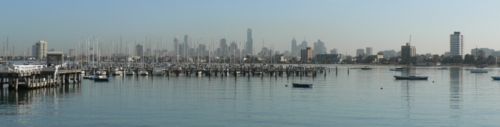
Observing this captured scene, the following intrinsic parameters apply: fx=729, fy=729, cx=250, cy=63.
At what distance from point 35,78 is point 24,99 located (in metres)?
17.5

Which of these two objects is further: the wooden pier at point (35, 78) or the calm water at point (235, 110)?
the wooden pier at point (35, 78)

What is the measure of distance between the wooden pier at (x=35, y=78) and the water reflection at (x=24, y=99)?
104cm

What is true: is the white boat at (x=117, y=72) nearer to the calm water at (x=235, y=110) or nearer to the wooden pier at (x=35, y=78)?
the wooden pier at (x=35, y=78)

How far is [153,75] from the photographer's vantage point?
136 metres

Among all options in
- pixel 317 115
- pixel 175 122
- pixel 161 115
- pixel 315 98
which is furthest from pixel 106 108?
pixel 315 98

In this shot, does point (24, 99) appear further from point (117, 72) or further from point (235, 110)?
point (117, 72)

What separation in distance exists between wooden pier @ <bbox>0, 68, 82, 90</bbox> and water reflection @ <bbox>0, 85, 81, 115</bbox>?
1.04 m

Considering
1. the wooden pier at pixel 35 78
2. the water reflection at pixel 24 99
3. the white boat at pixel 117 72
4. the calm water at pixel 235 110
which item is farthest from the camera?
the white boat at pixel 117 72

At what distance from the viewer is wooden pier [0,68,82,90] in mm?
72688

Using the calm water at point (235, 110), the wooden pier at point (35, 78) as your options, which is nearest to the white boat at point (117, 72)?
the wooden pier at point (35, 78)

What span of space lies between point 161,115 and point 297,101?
711 inches

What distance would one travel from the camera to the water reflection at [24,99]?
170 feet

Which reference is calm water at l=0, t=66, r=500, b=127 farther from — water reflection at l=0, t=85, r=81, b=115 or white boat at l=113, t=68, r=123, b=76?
white boat at l=113, t=68, r=123, b=76

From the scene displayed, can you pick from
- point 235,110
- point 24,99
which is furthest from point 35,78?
point 235,110
